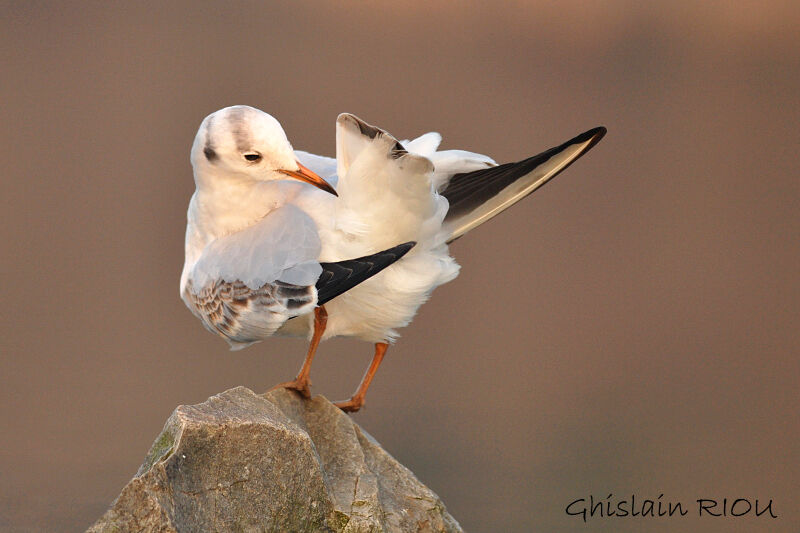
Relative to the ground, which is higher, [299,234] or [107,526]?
[299,234]

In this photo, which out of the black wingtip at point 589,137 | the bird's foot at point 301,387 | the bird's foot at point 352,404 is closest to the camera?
the bird's foot at point 301,387

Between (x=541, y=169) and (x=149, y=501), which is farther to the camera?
(x=541, y=169)

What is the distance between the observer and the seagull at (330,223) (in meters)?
3.13

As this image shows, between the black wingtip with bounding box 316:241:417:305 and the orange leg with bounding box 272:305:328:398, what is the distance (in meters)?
0.26

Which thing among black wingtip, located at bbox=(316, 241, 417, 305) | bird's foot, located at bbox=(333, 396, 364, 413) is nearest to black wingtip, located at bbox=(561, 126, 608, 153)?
black wingtip, located at bbox=(316, 241, 417, 305)

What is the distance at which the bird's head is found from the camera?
123 inches

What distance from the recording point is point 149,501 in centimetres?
246

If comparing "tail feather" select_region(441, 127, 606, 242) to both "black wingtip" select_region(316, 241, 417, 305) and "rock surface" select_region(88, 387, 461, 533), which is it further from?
"rock surface" select_region(88, 387, 461, 533)

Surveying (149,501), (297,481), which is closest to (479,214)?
(297,481)

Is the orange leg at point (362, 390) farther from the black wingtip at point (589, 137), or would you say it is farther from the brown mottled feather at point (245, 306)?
the black wingtip at point (589, 137)

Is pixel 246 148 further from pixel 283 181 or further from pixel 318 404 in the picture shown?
pixel 318 404

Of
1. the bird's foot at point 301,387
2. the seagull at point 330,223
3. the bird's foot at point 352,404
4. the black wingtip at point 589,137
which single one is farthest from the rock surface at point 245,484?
the black wingtip at point 589,137

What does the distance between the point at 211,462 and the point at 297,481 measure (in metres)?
0.22

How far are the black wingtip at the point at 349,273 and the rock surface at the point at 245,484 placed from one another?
36 cm
